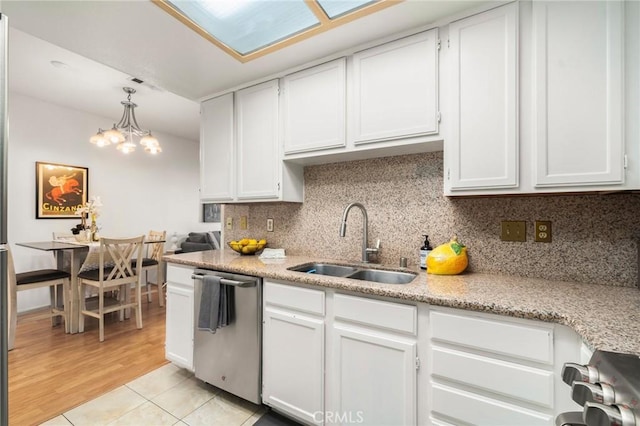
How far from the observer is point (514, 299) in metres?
1.15

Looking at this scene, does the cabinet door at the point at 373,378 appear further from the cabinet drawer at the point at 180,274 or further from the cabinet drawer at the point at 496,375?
the cabinet drawer at the point at 180,274

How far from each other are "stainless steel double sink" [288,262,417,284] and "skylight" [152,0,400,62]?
4.69 feet

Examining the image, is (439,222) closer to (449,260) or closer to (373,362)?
(449,260)

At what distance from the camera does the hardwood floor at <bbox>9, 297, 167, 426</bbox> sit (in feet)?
6.26

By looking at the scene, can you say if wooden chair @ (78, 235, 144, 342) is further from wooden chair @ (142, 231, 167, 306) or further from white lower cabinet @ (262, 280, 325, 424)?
white lower cabinet @ (262, 280, 325, 424)

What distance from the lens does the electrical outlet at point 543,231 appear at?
1.53m

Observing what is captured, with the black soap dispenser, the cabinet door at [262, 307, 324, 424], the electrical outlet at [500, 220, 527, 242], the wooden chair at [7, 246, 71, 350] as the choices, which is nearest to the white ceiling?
the electrical outlet at [500, 220, 527, 242]

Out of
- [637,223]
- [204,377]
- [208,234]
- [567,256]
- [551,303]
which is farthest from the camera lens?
[208,234]

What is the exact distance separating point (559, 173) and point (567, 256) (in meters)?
0.49

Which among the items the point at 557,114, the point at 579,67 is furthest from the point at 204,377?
the point at 579,67

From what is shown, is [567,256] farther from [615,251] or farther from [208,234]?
[208,234]

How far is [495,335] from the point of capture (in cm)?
111

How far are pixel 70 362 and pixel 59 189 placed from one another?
258 centimetres

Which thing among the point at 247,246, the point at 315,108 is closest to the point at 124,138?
the point at 247,246
